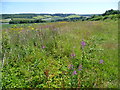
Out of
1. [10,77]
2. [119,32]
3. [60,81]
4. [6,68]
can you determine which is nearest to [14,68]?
[6,68]

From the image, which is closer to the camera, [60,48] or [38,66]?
[38,66]

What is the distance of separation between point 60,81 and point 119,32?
4.37 metres

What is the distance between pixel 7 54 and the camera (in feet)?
12.3

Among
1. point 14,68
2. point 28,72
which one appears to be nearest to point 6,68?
point 14,68

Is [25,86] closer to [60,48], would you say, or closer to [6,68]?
[6,68]

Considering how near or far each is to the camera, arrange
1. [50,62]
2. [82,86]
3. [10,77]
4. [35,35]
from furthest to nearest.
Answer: [35,35], [50,62], [10,77], [82,86]

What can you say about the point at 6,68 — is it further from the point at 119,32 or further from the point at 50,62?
the point at 119,32

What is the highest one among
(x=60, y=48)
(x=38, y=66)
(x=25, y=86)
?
(x=60, y=48)

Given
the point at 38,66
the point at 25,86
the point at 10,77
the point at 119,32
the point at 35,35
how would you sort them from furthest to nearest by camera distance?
the point at 119,32
the point at 35,35
the point at 38,66
the point at 10,77
the point at 25,86

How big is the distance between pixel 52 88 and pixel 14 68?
129cm

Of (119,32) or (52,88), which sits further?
(119,32)

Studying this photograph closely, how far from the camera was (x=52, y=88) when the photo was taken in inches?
95.9

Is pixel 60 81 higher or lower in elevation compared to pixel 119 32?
lower

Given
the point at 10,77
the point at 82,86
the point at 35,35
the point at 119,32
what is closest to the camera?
the point at 82,86
